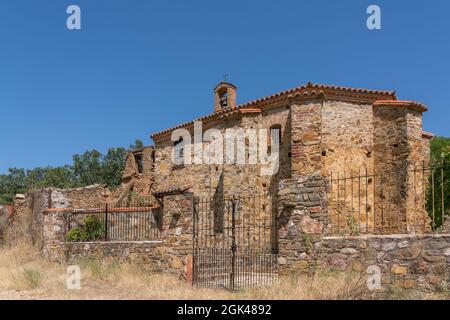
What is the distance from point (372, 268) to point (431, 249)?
1.07 m

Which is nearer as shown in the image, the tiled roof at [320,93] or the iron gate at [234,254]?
the iron gate at [234,254]

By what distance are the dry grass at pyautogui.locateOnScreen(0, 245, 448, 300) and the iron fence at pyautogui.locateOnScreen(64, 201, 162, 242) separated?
1648 mm

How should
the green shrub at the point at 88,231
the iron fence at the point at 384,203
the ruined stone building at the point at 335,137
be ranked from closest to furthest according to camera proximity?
the green shrub at the point at 88,231, the iron fence at the point at 384,203, the ruined stone building at the point at 335,137

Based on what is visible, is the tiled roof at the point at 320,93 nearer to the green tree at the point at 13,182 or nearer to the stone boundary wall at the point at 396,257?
the stone boundary wall at the point at 396,257

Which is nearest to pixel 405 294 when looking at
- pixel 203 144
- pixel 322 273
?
pixel 322 273

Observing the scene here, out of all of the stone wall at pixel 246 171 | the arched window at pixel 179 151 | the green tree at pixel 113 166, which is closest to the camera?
the stone wall at pixel 246 171

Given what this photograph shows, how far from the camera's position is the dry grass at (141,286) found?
689cm

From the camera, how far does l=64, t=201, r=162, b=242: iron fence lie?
13352mm

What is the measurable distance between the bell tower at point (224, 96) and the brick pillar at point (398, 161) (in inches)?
Answer: 345

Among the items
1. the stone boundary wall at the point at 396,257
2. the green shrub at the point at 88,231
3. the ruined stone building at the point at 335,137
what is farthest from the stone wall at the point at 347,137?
the green shrub at the point at 88,231

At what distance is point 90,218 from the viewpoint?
14148mm

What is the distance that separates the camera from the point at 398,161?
52.9 ft

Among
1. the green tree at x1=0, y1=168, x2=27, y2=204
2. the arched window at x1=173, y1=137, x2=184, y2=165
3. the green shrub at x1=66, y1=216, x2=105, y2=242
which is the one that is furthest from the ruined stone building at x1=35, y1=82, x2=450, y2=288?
the green tree at x1=0, y1=168, x2=27, y2=204

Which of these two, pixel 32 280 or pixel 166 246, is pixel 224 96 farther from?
pixel 32 280
